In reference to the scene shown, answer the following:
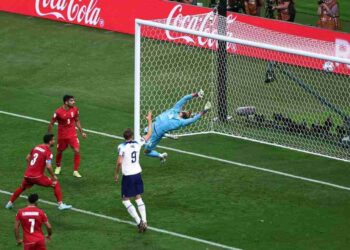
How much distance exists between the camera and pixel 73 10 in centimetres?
3766

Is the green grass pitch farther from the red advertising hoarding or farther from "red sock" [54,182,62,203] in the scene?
the red advertising hoarding

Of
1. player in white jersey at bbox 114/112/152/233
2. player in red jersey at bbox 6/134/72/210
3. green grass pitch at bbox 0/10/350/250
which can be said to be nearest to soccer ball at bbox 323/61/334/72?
green grass pitch at bbox 0/10/350/250

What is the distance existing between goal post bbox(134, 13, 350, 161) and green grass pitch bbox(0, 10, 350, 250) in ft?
1.54

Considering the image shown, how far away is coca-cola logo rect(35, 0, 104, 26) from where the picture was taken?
1465 inches

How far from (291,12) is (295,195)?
38.5 ft

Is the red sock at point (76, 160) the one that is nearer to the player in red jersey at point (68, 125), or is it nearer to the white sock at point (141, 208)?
the player in red jersey at point (68, 125)

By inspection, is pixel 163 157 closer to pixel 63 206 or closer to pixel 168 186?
pixel 168 186

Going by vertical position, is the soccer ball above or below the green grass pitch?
above

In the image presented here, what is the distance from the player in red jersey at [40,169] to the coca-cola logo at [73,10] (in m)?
14.3

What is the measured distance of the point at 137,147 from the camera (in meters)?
22.7

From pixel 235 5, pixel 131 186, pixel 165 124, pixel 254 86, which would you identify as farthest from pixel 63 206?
pixel 235 5

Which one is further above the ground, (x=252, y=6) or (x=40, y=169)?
(x=252, y=6)

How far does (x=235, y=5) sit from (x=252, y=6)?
60 centimetres

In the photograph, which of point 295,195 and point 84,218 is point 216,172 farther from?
point 84,218
